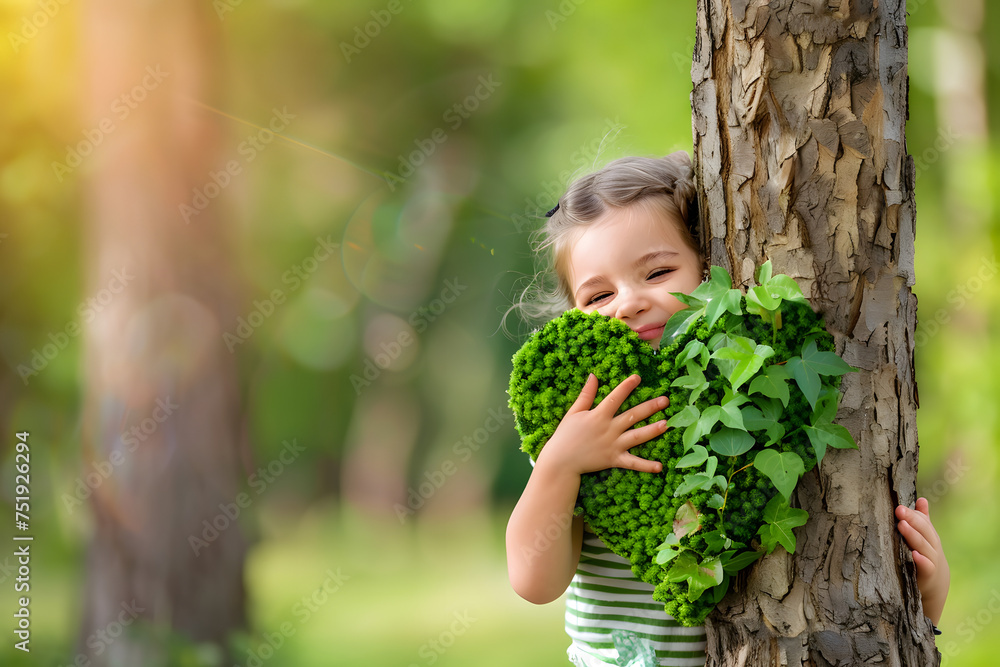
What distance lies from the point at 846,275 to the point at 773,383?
252 millimetres

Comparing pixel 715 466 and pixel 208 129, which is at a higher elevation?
pixel 208 129

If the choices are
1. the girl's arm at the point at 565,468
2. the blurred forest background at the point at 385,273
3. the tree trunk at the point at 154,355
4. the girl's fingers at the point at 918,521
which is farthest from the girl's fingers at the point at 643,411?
the tree trunk at the point at 154,355

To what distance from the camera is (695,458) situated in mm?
1277

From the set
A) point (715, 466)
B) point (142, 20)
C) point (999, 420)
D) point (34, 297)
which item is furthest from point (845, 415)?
point (34, 297)

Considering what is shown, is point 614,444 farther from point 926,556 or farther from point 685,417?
point 926,556

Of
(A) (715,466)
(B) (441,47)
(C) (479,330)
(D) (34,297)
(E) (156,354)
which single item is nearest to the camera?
(A) (715,466)

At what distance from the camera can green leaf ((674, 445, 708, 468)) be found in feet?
4.17

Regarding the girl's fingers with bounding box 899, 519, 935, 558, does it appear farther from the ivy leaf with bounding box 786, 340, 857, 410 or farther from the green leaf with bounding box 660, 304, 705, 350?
the green leaf with bounding box 660, 304, 705, 350

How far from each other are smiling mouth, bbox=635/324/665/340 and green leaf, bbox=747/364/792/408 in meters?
0.35

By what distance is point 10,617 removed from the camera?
568 cm

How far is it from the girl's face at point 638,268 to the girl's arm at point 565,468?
23cm

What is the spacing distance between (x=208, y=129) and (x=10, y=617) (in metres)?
4.14

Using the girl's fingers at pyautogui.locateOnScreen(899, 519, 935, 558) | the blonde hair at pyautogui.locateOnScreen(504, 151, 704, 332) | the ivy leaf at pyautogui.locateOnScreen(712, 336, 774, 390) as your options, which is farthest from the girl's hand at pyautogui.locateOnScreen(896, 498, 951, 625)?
the blonde hair at pyautogui.locateOnScreen(504, 151, 704, 332)

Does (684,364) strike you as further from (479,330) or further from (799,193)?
(479,330)
